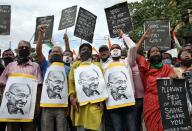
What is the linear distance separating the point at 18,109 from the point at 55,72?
923mm

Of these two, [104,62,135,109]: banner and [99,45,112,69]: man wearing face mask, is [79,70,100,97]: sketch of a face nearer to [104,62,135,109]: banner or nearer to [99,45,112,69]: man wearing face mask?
[104,62,135,109]: banner

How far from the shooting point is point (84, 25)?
34.9 ft

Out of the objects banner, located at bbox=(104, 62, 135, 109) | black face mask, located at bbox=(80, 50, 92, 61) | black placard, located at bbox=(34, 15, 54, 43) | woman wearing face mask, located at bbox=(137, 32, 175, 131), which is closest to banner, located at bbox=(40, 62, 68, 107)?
black face mask, located at bbox=(80, 50, 92, 61)

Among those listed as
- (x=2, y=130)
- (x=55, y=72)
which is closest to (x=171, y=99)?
(x=55, y=72)

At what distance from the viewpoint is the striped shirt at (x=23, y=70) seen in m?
6.91

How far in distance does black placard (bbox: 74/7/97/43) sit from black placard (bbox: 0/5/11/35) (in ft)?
5.94

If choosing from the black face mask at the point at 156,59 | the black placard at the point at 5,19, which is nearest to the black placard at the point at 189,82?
the black face mask at the point at 156,59

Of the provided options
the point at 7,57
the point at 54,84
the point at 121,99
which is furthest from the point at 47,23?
the point at 121,99

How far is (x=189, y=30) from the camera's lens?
2391cm

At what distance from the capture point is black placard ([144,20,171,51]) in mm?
10305

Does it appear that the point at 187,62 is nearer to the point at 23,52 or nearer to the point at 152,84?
the point at 152,84

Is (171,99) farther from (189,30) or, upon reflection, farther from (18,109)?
(189,30)

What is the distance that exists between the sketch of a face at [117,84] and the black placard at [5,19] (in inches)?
163

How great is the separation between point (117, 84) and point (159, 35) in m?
3.94
